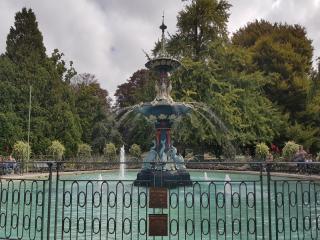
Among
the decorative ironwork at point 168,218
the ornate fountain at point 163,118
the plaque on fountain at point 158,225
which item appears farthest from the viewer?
the ornate fountain at point 163,118

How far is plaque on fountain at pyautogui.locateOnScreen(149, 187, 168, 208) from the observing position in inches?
250

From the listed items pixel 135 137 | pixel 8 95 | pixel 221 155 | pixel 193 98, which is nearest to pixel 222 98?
pixel 193 98

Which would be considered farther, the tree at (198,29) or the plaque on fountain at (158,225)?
the tree at (198,29)

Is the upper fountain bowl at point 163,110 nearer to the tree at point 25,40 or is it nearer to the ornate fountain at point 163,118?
the ornate fountain at point 163,118

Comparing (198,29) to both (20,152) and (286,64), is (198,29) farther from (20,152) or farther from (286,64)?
(20,152)

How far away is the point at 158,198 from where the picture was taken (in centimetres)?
638

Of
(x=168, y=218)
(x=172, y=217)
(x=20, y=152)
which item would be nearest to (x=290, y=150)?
(x=20, y=152)

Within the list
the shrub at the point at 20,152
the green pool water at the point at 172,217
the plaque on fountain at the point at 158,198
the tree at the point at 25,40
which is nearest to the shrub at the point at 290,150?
the green pool water at the point at 172,217

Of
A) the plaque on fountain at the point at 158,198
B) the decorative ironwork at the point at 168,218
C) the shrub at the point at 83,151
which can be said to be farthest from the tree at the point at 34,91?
the plaque on fountain at the point at 158,198

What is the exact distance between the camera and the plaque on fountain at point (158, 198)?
20.8 ft

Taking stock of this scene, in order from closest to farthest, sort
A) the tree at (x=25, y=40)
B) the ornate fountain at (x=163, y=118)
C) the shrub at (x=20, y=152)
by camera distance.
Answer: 1. the ornate fountain at (x=163, y=118)
2. the shrub at (x=20, y=152)
3. the tree at (x=25, y=40)

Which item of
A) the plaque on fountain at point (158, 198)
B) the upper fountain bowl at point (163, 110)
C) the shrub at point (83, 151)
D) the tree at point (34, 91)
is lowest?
the plaque on fountain at point (158, 198)

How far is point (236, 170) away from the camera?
94.4ft

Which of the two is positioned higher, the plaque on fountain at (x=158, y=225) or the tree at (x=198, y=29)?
the tree at (x=198, y=29)
